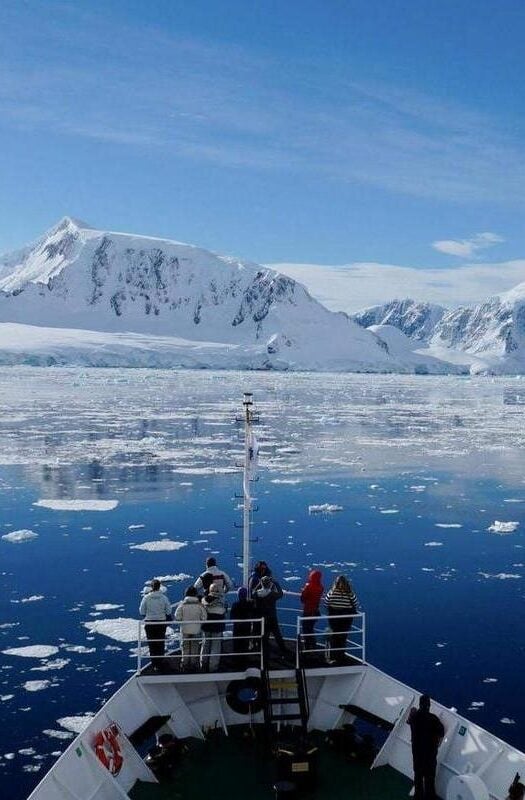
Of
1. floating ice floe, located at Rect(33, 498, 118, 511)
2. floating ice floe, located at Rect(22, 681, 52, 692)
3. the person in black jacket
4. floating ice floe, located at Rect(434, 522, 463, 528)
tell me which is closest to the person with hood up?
the person in black jacket

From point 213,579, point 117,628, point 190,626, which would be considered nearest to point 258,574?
point 213,579

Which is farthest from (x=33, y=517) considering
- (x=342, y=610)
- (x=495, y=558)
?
(x=342, y=610)

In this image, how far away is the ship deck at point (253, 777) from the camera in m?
11.4

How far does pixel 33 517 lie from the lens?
28.6m

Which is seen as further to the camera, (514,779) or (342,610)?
(342,610)

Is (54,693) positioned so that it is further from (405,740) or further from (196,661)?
(405,740)

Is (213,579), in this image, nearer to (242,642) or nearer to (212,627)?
(212,627)

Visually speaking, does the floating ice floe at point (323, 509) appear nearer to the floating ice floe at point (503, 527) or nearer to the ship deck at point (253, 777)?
the floating ice floe at point (503, 527)

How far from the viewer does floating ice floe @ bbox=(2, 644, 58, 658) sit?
53.6ft

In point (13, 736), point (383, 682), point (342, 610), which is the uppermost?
point (342, 610)

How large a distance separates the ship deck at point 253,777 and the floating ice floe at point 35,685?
349 cm

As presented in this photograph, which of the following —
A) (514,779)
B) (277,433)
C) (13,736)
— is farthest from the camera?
(277,433)

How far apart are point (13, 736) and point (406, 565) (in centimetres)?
1285

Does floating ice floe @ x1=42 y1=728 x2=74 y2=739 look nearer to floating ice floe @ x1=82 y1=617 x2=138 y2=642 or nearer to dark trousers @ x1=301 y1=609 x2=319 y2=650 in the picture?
floating ice floe @ x1=82 y1=617 x2=138 y2=642
